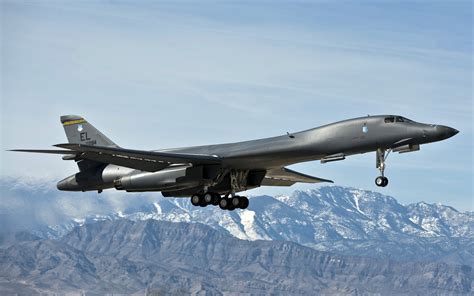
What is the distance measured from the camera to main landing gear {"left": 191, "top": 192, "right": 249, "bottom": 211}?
6719cm

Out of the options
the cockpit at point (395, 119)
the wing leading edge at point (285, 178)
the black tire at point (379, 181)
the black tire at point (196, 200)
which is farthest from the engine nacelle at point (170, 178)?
the black tire at point (379, 181)

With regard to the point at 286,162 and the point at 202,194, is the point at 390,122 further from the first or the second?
the point at 202,194

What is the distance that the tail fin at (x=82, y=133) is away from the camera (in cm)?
7394

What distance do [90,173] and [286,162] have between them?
51.5 ft

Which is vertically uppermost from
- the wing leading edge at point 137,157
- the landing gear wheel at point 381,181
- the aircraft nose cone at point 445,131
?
the aircraft nose cone at point 445,131

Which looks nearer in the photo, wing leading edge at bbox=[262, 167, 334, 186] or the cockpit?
the cockpit

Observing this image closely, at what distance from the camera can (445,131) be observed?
5809cm

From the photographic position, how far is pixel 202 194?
222 feet

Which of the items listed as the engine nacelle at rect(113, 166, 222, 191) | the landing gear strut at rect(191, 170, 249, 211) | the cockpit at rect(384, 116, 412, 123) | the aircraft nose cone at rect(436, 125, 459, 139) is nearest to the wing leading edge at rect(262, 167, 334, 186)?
the landing gear strut at rect(191, 170, 249, 211)

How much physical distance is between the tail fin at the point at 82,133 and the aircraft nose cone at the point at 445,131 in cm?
2557

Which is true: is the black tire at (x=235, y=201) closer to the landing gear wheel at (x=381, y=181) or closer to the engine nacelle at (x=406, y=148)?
the engine nacelle at (x=406, y=148)

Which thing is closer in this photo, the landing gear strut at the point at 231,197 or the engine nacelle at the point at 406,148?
the engine nacelle at the point at 406,148

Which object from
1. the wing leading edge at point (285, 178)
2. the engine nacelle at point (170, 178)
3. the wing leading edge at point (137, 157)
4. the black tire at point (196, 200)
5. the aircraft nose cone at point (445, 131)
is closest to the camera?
the aircraft nose cone at point (445, 131)

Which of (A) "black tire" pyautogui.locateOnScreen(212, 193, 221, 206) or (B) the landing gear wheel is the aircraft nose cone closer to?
(B) the landing gear wheel
